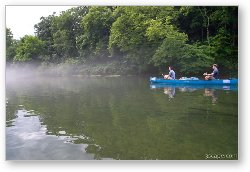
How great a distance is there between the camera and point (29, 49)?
18.2 ft

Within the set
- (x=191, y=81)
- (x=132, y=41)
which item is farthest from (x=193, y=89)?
(x=132, y=41)

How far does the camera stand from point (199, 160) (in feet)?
15.4

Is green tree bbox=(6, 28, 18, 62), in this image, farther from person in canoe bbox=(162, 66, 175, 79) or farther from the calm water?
person in canoe bbox=(162, 66, 175, 79)

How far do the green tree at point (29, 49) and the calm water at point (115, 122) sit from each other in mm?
364

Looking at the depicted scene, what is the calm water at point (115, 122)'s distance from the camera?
4.73m

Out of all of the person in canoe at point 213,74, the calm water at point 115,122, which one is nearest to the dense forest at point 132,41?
the person in canoe at point 213,74

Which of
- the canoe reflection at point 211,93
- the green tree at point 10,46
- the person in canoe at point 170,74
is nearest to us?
the green tree at point 10,46

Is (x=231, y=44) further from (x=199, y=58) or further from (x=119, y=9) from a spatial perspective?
(x=119, y=9)

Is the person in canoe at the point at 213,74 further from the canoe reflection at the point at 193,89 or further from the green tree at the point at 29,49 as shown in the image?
the green tree at the point at 29,49

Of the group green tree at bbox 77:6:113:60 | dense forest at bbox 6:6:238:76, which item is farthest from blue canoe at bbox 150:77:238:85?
green tree at bbox 77:6:113:60

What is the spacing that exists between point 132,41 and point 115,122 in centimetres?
140

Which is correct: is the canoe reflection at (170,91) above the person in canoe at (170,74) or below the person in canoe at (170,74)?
below

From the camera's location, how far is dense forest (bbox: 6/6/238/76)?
212 inches
